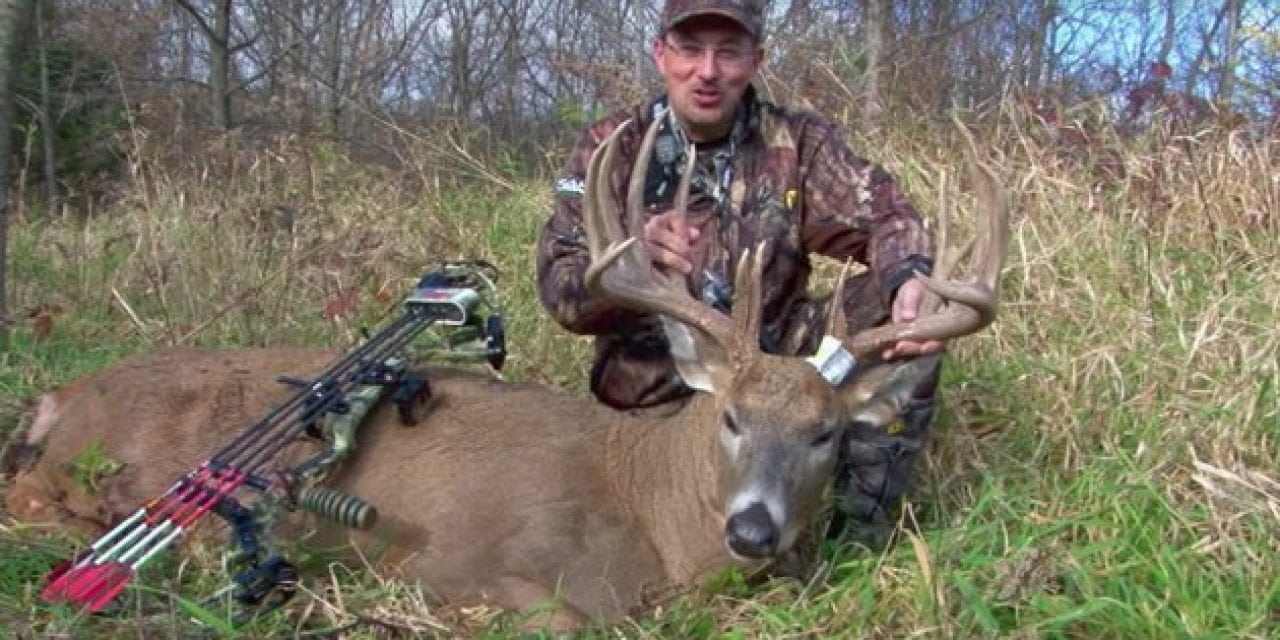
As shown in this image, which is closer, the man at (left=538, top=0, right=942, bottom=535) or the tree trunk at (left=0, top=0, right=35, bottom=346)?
the man at (left=538, top=0, right=942, bottom=535)

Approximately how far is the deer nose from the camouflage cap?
171 cm

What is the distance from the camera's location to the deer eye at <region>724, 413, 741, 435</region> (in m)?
3.22

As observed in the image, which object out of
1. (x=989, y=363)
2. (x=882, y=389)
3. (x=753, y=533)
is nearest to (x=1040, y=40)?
(x=989, y=363)

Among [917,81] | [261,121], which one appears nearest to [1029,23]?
[917,81]

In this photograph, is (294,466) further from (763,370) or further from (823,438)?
(823,438)

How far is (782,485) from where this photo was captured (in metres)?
3.12

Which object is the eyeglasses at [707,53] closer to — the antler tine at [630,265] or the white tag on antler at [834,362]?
the antler tine at [630,265]

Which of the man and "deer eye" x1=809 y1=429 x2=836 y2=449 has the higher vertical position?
the man

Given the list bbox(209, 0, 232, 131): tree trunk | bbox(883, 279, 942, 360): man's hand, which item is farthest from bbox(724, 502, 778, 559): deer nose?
bbox(209, 0, 232, 131): tree trunk

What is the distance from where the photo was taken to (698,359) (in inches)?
135

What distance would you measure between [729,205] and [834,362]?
3.72ft

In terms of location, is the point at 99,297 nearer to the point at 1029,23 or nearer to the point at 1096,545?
the point at 1096,545

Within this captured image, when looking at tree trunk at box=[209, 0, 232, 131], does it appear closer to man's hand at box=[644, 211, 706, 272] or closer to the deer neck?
man's hand at box=[644, 211, 706, 272]

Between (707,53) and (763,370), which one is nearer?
(763,370)
